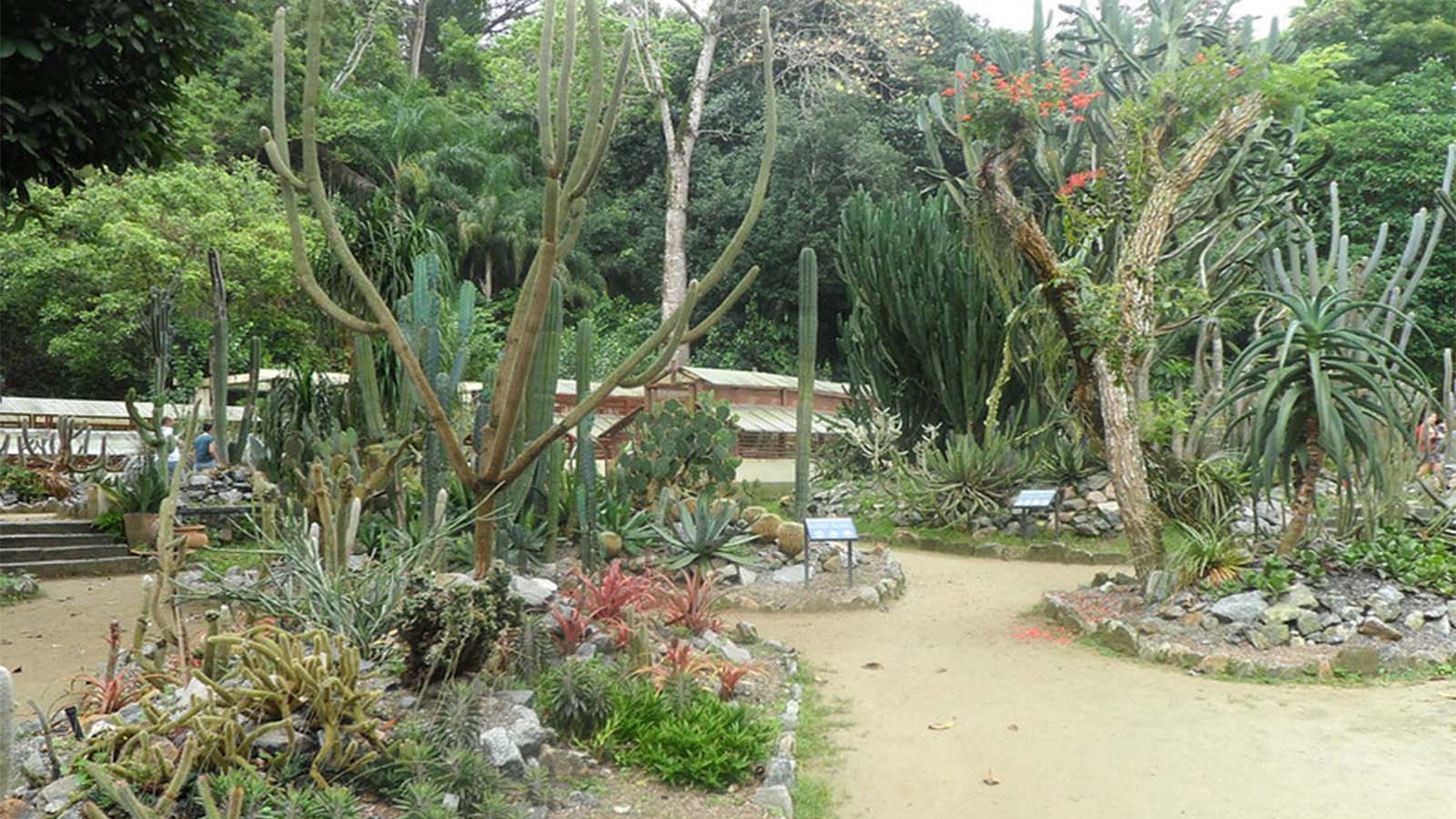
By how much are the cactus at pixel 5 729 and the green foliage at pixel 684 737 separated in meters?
1.83

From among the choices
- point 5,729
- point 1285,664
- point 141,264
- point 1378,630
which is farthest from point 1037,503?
point 141,264

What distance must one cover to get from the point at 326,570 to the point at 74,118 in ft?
7.61

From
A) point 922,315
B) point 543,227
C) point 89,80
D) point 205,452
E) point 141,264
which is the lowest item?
point 205,452

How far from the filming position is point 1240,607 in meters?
5.96

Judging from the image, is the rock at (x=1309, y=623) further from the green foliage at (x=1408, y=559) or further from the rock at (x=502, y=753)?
the rock at (x=502, y=753)

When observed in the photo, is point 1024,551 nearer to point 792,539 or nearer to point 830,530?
point 792,539

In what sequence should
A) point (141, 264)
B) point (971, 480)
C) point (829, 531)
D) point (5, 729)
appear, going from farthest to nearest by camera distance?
point (141, 264) → point (971, 480) → point (829, 531) → point (5, 729)

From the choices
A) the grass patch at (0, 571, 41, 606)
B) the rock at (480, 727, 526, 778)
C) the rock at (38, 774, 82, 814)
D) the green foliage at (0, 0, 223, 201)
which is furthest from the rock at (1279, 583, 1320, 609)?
the grass patch at (0, 571, 41, 606)

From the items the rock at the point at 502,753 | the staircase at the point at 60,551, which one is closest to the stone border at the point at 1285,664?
the rock at the point at 502,753

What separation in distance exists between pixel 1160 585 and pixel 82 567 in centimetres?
→ 863

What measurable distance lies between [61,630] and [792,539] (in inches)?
205

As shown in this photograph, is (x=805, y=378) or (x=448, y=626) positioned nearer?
(x=448, y=626)

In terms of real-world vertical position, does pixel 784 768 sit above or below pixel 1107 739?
above

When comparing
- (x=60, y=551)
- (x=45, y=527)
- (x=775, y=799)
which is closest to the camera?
(x=775, y=799)
